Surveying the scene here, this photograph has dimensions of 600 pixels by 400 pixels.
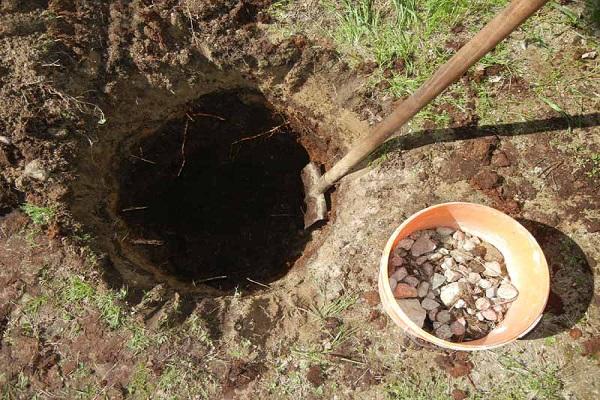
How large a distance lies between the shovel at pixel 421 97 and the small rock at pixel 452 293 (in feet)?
2.32

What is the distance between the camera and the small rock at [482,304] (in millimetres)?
1955

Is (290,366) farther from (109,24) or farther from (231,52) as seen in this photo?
(109,24)

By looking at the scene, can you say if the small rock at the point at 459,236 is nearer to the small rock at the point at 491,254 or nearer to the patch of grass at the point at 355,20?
the small rock at the point at 491,254

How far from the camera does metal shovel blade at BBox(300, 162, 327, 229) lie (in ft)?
7.90

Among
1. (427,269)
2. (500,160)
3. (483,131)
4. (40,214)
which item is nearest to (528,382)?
(427,269)

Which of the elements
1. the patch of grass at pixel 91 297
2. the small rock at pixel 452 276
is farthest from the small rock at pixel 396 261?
the patch of grass at pixel 91 297

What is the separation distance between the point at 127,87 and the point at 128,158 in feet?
1.36

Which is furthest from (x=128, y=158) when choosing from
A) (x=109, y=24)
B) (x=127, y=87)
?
(x=109, y=24)

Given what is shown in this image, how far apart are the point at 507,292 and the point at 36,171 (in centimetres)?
217

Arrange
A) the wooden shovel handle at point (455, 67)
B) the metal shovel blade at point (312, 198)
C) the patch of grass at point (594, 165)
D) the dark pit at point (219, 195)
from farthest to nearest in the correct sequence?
the dark pit at point (219, 195), the metal shovel blade at point (312, 198), the patch of grass at point (594, 165), the wooden shovel handle at point (455, 67)

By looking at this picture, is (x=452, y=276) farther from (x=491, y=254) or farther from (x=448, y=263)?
(x=491, y=254)

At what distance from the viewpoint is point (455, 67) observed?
4.66 feet

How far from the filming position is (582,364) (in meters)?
1.94

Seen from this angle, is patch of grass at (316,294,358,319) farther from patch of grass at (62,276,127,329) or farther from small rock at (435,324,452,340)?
patch of grass at (62,276,127,329)
